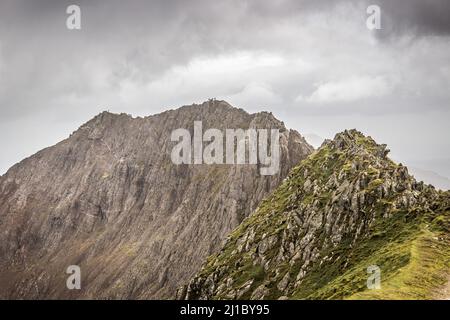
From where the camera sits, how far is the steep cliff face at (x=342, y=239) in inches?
2783

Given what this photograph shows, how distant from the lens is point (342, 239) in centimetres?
9744

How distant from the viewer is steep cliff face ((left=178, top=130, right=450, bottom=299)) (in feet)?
232
